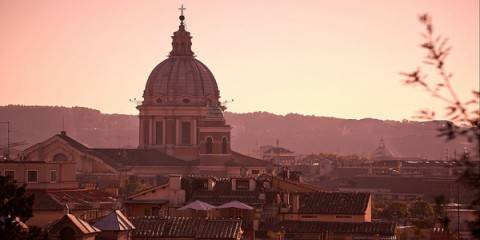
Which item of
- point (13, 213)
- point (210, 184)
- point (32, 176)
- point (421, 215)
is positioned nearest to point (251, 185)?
point (210, 184)

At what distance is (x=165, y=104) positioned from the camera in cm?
17588

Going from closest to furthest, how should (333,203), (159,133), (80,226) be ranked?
(80,226) < (333,203) < (159,133)

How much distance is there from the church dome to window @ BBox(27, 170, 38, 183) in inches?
3246

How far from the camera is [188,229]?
224 ft

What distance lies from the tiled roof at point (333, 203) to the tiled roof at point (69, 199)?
10335 millimetres

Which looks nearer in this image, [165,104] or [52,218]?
[52,218]

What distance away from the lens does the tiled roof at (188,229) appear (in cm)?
6744

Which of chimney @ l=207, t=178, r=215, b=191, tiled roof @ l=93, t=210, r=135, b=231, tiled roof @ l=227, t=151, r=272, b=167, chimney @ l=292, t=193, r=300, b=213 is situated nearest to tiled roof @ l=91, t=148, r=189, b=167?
tiled roof @ l=227, t=151, r=272, b=167

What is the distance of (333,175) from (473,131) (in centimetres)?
17330

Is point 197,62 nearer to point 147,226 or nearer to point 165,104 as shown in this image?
point 165,104

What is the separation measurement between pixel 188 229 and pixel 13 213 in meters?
23.1

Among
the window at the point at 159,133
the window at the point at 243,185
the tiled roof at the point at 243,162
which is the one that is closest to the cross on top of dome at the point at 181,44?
the window at the point at 159,133

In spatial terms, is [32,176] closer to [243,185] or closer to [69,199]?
[69,199]

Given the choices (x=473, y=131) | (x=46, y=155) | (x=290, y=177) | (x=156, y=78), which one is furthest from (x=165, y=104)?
(x=473, y=131)
